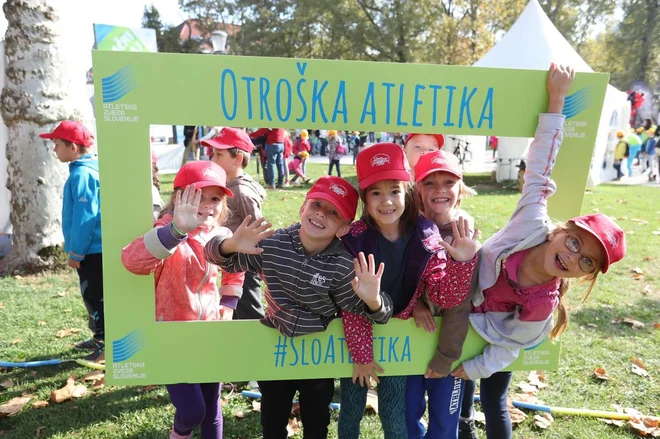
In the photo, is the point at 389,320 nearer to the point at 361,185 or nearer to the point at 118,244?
the point at 361,185

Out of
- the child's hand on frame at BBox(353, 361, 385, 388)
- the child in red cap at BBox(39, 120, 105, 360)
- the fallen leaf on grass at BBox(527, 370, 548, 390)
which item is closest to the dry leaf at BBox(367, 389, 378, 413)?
the child's hand on frame at BBox(353, 361, 385, 388)

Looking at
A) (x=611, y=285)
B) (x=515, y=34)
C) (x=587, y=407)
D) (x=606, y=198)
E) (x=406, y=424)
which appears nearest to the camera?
(x=406, y=424)

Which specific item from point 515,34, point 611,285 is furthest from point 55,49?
point 515,34

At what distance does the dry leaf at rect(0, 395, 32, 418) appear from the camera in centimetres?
287

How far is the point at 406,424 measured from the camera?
7.63 feet

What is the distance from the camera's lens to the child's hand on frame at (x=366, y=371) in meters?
2.20

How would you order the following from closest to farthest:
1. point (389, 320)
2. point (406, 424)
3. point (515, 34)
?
point (389, 320), point (406, 424), point (515, 34)

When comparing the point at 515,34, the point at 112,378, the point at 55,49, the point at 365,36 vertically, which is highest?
the point at 365,36

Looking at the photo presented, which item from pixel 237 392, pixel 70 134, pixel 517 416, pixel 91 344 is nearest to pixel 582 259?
pixel 517 416

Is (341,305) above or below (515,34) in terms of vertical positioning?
below

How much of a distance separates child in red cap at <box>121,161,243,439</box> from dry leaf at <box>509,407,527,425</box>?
1868mm

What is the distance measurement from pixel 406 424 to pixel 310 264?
992 mm

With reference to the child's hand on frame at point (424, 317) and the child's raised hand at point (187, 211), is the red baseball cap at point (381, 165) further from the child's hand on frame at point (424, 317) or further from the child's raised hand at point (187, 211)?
the child's raised hand at point (187, 211)

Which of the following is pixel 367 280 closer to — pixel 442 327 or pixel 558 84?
pixel 442 327
